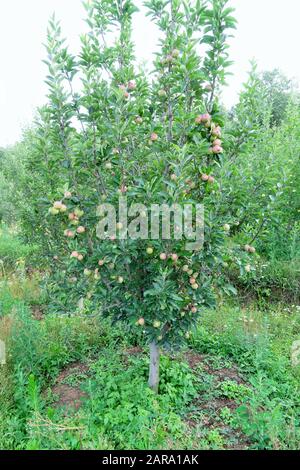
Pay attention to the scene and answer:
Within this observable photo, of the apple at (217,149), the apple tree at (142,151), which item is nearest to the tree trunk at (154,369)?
the apple tree at (142,151)

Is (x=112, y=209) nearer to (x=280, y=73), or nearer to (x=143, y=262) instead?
(x=143, y=262)

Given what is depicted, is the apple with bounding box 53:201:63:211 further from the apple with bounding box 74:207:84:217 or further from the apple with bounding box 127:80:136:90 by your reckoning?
the apple with bounding box 127:80:136:90

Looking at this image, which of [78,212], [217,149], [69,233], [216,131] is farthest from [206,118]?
[69,233]

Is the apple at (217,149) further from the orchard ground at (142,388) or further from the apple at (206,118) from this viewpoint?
the orchard ground at (142,388)

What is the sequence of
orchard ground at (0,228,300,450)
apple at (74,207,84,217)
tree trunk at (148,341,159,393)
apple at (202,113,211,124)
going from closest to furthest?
apple at (202,113,211,124) → apple at (74,207,84,217) → orchard ground at (0,228,300,450) → tree trunk at (148,341,159,393)

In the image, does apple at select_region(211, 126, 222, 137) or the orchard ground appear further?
the orchard ground

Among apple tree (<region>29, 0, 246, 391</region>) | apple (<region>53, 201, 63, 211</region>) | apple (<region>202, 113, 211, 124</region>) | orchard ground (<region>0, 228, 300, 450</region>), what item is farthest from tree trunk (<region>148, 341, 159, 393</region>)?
apple (<region>202, 113, 211, 124</region>)

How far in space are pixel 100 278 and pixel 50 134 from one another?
109 centimetres

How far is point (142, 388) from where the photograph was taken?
123 inches

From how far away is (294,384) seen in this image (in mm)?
3422

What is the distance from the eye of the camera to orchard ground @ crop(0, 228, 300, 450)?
265cm

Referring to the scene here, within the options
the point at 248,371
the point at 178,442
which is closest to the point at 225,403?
the point at 248,371

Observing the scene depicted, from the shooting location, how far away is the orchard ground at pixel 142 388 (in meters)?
2.65

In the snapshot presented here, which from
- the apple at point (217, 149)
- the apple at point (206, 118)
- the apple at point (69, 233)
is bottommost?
the apple at point (69, 233)
